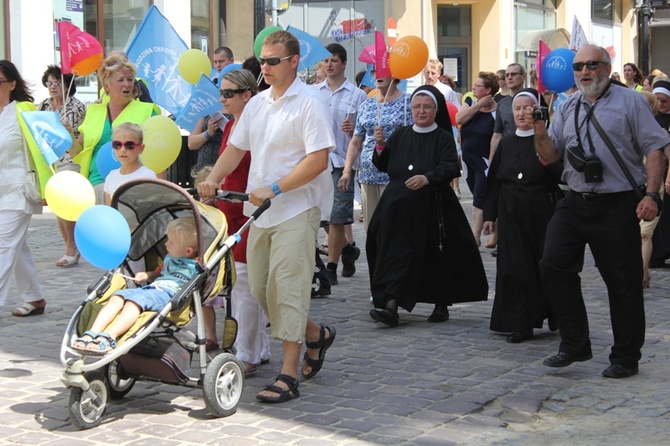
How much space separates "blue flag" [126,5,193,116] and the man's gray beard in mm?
4338

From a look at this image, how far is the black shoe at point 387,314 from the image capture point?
8.54m

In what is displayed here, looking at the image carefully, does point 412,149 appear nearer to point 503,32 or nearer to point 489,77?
point 489,77

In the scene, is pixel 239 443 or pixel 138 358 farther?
pixel 138 358

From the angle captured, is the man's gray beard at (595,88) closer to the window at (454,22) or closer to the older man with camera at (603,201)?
the older man with camera at (603,201)

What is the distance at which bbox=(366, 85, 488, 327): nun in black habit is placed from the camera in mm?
8679

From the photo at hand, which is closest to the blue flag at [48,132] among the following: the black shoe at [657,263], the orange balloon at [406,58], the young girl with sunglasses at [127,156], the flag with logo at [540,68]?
the young girl with sunglasses at [127,156]

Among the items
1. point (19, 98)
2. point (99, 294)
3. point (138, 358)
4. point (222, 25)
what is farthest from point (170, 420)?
point (222, 25)

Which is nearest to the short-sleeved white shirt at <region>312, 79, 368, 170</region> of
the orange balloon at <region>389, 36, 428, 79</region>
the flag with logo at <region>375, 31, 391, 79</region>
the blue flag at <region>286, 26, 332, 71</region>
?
the blue flag at <region>286, 26, 332, 71</region>

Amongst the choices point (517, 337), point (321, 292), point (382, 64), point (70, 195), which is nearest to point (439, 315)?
point (517, 337)

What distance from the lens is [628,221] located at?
694 centimetres

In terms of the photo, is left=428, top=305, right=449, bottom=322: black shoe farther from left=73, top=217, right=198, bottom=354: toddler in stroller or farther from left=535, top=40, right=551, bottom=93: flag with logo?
left=73, top=217, right=198, bottom=354: toddler in stroller

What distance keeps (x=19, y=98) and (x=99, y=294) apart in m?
3.53

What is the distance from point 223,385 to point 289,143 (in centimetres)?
143

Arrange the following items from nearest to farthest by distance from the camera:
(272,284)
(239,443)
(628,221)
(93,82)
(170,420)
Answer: (239,443), (170,420), (272,284), (628,221), (93,82)
